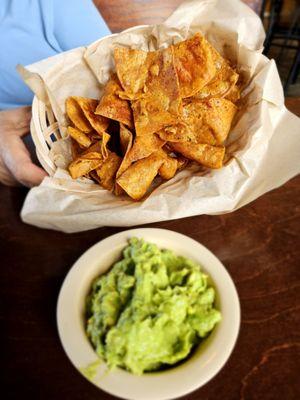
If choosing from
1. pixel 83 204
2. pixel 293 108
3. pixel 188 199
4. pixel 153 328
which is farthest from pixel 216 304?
pixel 293 108

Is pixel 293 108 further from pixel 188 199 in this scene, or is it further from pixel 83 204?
pixel 83 204

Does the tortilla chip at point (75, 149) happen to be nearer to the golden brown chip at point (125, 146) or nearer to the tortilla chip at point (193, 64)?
the golden brown chip at point (125, 146)

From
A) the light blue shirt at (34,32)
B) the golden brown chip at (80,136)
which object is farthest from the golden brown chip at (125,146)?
the light blue shirt at (34,32)

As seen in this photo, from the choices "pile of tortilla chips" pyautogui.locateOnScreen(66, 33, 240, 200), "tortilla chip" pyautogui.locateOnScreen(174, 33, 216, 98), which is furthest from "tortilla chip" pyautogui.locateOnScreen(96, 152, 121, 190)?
"tortilla chip" pyautogui.locateOnScreen(174, 33, 216, 98)

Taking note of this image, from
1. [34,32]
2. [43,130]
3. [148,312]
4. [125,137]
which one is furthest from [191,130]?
[34,32]

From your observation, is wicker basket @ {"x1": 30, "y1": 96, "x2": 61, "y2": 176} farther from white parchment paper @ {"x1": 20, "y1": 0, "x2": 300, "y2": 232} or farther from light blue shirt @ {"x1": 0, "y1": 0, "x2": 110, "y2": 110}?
light blue shirt @ {"x1": 0, "y1": 0, "x2": 110, "y2": 110}
